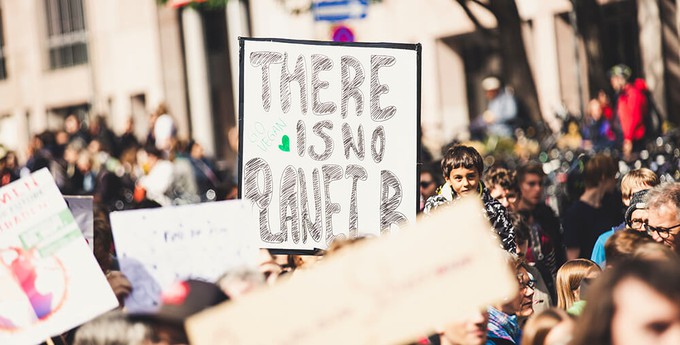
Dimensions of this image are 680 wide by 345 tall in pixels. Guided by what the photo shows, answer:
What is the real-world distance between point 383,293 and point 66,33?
95.5 feet

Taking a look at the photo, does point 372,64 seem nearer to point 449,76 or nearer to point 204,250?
point 204,250

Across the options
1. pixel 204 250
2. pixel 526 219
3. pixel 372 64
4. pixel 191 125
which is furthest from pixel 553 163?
pixel 191 125

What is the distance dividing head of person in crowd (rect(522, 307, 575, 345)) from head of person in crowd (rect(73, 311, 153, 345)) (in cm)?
124

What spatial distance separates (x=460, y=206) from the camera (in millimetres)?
3443

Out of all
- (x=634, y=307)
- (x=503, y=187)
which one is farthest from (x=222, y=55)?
(x=634, y=307)

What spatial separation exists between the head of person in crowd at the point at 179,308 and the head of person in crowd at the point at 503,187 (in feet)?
14.6

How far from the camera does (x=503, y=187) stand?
864 cm

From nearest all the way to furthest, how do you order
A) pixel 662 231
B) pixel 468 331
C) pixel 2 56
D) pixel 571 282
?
pixel 468 331 → pixel 571 282 → pixel 662 231 → pixel 2 56

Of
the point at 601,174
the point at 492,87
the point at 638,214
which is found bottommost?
the point at 601,174

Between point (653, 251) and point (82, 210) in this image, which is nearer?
point (653, 251)

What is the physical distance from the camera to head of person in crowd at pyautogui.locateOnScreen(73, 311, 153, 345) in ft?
14.1

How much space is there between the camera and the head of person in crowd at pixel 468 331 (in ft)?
14.8

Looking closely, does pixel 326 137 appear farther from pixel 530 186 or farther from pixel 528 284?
pixel 530 186

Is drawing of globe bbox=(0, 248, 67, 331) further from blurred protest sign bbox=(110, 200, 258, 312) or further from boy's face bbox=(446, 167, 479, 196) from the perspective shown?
boy's face bbox=(446, 167, 479, 196)
